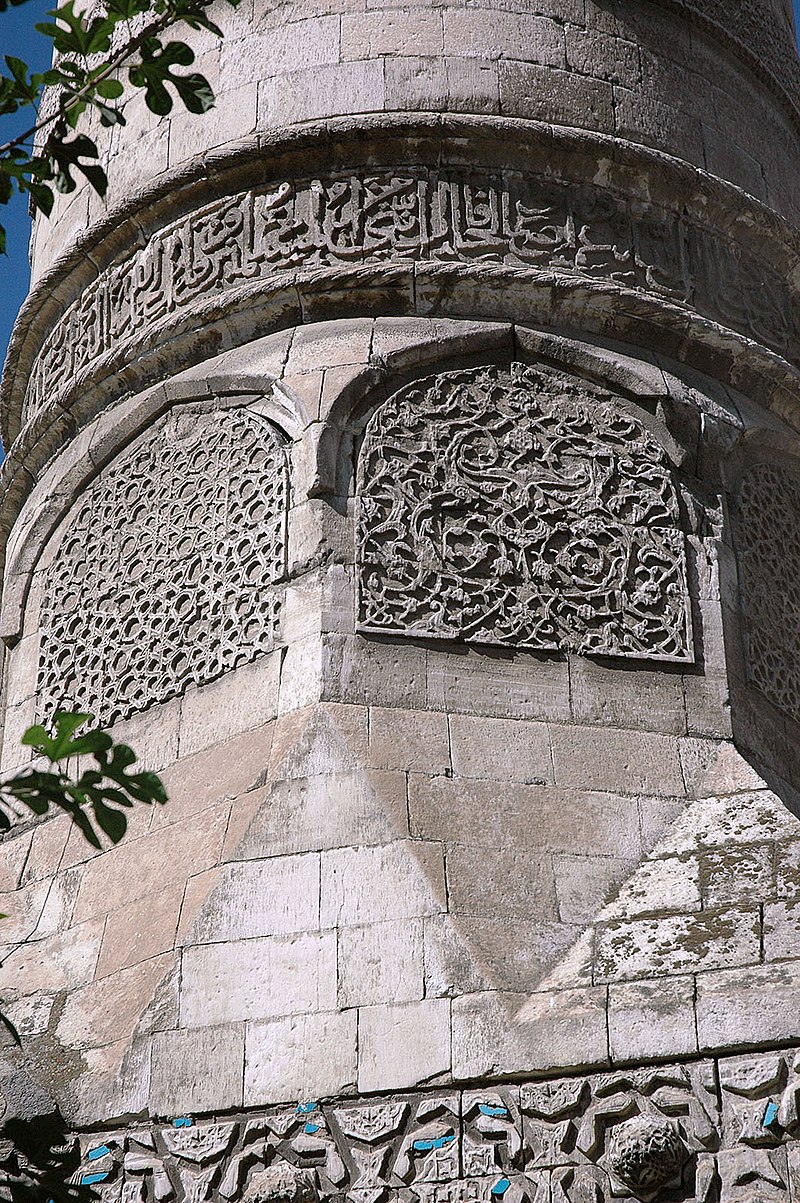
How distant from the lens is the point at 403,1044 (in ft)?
16.7

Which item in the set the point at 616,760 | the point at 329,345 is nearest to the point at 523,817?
the point at 616,760

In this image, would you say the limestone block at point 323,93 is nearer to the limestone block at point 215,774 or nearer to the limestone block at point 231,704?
the limestone block at point 231,704

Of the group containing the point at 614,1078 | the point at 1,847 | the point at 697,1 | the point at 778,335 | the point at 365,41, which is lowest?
the point at 614,1078

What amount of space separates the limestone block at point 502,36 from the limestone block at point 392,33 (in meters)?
0.05

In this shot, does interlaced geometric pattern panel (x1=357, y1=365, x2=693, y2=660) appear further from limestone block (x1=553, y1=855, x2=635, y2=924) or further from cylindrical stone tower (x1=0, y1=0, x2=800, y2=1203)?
limestone block (x1=553, y1=855, x2=635, y2=924)

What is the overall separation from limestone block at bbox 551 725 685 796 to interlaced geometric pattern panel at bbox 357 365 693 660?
0.29 metres

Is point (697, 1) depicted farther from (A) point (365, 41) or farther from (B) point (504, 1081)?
(B) point (504, 1081)

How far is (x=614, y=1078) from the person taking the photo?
491cm

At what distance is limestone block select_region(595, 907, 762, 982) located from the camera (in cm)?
515

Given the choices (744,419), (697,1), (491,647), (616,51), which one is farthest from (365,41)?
(491,647)

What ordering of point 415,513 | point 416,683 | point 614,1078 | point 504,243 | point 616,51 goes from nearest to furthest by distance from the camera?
point 614,1078, point 416,683, point 415,513, point 504,243, point 616,51

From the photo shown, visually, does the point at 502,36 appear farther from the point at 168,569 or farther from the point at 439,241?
the point at 168,569

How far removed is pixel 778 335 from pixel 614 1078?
128 inches

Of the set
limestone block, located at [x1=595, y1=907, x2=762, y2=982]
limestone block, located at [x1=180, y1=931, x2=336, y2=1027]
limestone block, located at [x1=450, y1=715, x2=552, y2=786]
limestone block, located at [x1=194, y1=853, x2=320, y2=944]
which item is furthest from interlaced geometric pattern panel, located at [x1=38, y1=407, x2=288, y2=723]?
limestone block, located at [x1=595, y1=907, x2=762, y2=982]
